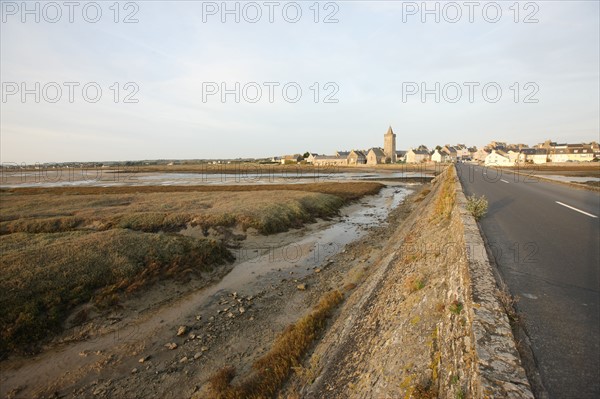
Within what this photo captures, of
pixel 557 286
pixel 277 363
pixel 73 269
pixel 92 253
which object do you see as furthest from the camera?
pixel 92 253

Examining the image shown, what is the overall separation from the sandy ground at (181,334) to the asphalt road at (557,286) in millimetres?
7073

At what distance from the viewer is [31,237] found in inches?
712

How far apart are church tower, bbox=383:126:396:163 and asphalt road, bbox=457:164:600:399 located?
150317 millimetres

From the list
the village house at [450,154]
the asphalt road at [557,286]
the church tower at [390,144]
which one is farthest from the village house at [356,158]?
the asphalt road at [557,286]

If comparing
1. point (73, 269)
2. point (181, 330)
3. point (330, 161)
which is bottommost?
point (181, 330)

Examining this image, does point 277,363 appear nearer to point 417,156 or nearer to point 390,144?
point 390,144

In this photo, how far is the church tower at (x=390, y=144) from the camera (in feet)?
510

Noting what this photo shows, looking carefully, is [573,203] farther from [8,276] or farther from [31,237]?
[31,237]

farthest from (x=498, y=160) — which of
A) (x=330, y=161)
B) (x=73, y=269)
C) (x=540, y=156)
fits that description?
(x=73, y=269)

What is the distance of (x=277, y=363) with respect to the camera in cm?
839

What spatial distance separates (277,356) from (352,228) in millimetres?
18502

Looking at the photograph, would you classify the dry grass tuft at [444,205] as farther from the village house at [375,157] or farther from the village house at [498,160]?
the village house at [375,157]

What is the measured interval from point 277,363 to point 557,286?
23.1 feet

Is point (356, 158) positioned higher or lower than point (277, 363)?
higher
